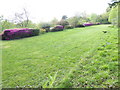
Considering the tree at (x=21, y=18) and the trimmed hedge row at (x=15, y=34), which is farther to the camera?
the tree at (x=21, y=18)

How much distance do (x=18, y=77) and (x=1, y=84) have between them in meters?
0.46

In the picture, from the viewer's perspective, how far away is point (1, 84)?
2.77m

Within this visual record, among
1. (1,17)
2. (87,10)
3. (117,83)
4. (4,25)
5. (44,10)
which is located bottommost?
(117,83)

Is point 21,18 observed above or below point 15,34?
above

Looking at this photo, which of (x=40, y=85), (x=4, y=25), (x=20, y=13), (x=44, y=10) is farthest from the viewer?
(x=44, y=10)

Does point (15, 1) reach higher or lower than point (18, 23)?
higher

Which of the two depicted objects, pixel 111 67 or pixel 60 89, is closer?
pixel 60 89

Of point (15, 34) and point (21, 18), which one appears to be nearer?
point (15, 34)

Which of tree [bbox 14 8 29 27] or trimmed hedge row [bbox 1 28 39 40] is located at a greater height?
tree [bbox 14 8 29 27]

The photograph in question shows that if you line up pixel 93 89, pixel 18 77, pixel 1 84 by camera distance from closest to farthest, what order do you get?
pixel 93 89 < pixel 1 84 < pixel 18 77

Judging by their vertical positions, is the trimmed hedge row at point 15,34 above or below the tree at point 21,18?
below

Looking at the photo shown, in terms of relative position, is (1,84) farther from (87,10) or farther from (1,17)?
(87,10)

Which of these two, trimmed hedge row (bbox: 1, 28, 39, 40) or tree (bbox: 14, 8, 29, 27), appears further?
tree (bbox: 14, 8, 29, 27)

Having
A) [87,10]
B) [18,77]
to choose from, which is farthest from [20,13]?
[87,10]
